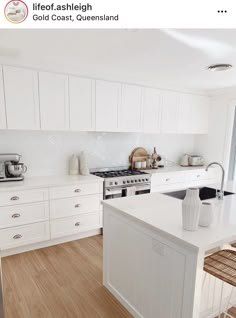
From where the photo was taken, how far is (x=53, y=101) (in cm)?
287

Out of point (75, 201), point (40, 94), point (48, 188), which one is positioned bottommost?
point (75, 201)

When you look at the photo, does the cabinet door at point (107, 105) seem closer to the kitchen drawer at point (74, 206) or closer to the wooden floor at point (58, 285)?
the kitchen drawer at point (74, 206)

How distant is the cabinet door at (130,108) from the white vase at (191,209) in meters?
2.28

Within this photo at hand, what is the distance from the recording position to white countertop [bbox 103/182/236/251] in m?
1.30

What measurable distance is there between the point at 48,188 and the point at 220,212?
200cm

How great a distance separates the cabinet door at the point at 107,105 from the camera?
3215mm

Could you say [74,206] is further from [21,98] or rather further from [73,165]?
[21,98]
